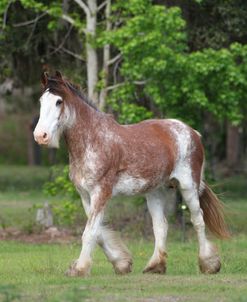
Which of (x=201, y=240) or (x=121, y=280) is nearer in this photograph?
(x=121, y=280)

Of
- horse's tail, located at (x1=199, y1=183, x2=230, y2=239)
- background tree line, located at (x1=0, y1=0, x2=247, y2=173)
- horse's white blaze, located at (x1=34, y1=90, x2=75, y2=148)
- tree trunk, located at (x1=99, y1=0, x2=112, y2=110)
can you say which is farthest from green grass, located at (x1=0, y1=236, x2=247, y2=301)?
tree trunk, located at (x1=99, y1=0, x2=112, y2=110)

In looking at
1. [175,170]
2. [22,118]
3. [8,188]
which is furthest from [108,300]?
[22,118]

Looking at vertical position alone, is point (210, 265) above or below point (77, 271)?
below

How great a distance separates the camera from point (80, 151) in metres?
12.2

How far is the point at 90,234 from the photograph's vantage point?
1205 centimetres

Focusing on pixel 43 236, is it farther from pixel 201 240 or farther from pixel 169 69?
pixel 201 240

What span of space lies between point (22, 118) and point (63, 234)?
32.4m

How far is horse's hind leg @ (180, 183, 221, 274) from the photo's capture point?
13.0 metres

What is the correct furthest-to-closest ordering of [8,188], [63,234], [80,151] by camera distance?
[8,188] < [63,234] < [80,151]

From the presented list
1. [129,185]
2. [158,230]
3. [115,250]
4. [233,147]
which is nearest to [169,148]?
[129,185]

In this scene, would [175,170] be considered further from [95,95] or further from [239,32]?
[239,32]

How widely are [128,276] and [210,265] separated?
121 cm

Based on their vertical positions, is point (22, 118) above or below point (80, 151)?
below

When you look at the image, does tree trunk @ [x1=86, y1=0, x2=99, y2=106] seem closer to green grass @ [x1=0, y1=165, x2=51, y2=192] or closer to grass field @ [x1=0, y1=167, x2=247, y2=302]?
grass field @ [x1=0, y1=167, x2=247, y2=302]
